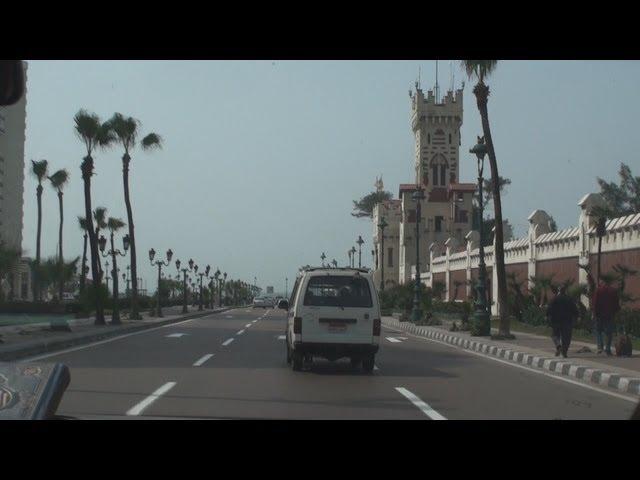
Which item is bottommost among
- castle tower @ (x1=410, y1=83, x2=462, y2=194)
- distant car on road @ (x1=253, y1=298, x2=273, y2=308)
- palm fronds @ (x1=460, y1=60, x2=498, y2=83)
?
distant car on road @ (x1=253, y1=298, x2=273, y2=308)

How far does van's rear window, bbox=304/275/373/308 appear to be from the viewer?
16.9 metres

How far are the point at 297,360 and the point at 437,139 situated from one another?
77.6 m

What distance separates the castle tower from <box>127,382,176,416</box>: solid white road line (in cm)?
7932

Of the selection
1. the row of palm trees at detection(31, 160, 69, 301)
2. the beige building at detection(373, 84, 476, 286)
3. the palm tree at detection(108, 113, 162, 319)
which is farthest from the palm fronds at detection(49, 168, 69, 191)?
the beige building at detection(373, 84, 476, 286)

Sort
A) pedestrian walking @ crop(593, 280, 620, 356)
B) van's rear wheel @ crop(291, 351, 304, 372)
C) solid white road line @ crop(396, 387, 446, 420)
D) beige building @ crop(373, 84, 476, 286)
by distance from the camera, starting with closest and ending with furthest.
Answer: solid white road line @ crop(396, 387, 446, 420) < van's rear wheel @ crop(291, 351, 304, 372) < pedestrian walking @ crop(593, 280, 620, 356) < beige building @ crop(373, 84, 476, 286)

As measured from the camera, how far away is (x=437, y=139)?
92.4m

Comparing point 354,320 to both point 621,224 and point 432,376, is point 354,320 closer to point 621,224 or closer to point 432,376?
point 432,376

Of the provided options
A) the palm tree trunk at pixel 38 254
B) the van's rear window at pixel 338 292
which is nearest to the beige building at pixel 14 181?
the palm tree trunk at pixel 38 254

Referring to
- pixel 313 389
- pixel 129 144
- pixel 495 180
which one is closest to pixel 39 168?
pixel 129 144

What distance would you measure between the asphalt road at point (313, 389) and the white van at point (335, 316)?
1.68 ft

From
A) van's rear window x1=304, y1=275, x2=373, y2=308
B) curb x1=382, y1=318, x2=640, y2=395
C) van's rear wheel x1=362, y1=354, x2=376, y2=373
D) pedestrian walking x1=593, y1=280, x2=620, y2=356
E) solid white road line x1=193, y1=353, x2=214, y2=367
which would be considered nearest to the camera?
curb x1=382, y1=318, x2=640, y2=395

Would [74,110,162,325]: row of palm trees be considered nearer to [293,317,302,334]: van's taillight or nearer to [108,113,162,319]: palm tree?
[108,113,162,319]: palm tree

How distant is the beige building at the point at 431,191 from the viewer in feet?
287
